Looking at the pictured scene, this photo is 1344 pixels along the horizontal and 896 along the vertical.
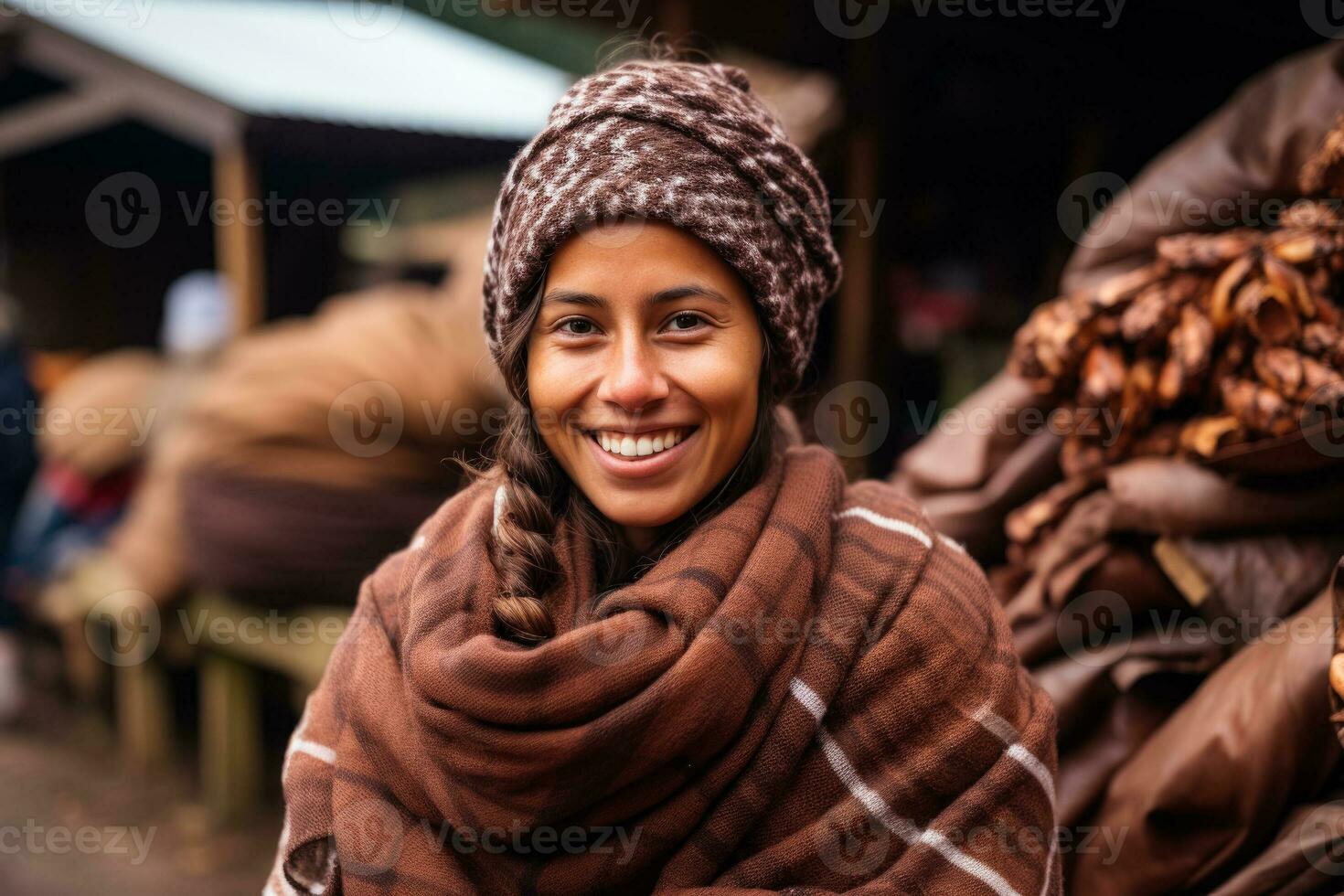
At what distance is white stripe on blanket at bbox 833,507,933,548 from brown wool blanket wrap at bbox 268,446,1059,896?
4 cm

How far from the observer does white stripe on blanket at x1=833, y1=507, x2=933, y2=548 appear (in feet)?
4.65

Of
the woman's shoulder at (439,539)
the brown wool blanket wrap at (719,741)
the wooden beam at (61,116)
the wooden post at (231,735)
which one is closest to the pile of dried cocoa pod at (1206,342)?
the brown wool blanket wrap at (719,741)

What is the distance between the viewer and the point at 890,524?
1433 millimetres

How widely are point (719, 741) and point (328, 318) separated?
3133mm

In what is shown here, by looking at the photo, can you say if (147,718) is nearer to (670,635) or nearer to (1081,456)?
(670,635)

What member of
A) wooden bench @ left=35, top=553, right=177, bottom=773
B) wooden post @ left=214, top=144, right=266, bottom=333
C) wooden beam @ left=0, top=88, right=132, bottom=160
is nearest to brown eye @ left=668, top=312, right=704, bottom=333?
wooden bench @ left=35, top=553, right=177, bottom=773

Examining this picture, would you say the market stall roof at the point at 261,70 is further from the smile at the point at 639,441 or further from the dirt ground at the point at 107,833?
the smile at the point at 639,441

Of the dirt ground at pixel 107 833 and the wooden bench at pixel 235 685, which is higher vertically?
the wooden bench at pixel 235 685

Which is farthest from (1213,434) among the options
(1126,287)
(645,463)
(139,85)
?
(139,85)

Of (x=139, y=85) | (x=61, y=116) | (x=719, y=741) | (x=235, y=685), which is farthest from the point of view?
(x=61, y=116)

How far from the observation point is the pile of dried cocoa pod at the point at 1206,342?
1485 mm

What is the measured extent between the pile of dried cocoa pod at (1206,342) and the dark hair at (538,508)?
585 millimetres

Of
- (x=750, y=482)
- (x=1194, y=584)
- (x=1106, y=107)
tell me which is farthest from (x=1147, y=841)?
(x=1106, y=107)

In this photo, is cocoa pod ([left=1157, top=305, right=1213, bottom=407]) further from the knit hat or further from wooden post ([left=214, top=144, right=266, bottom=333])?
wooden post ([left=214, top=144, right=266, bottom=333])
